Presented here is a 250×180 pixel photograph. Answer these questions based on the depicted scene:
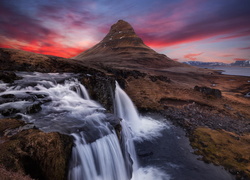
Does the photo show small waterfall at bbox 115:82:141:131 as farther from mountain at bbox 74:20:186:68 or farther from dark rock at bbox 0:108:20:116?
mountain at bbox 74:20:186:68

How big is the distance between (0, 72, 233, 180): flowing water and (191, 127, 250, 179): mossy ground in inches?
35.0

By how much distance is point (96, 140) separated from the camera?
7.77 m

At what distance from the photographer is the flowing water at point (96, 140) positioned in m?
7.39

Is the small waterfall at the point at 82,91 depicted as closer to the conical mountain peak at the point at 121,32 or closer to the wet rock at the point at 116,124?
the wet rock at the point at 116,124

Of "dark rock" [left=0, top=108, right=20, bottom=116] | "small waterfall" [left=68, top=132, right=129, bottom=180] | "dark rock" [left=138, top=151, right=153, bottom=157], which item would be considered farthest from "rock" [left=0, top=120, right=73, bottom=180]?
"dark rock" [left=138, top=151, right=153, bottom=157]

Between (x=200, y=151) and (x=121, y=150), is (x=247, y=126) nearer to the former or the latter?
(x=200, y=151)

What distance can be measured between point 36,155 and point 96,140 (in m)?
3.28

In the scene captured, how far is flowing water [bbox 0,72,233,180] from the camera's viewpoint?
7.39 m

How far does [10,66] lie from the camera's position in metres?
18.3

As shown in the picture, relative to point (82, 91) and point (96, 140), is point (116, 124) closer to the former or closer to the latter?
point (96, 140)

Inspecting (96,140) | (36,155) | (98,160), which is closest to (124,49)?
(96,140)

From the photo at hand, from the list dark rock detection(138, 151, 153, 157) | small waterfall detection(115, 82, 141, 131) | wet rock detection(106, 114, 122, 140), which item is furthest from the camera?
small waterfall detection(115, 82, 141, 131)

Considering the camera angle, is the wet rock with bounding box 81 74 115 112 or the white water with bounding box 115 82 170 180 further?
the wet rock with bounding box 81 74 115 112

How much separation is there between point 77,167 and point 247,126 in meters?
21.3
